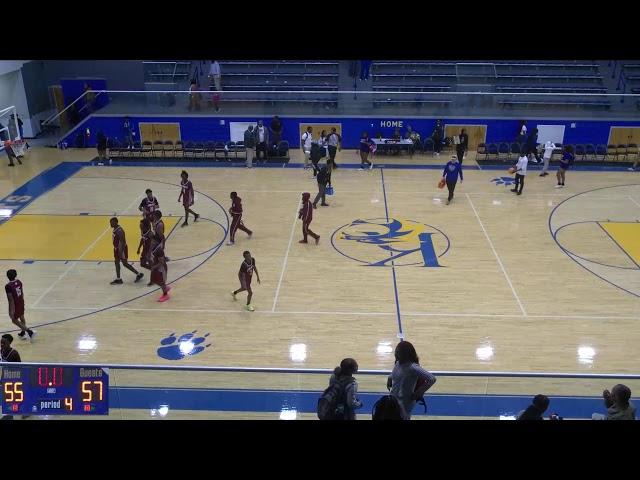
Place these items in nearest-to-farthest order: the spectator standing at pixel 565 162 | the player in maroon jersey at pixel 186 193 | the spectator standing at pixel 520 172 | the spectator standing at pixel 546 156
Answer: the player in maroon jersey at pixel 186 193, the spectator standing at pixel 520 172, the spectator standing at pixel 565 162, the spectator standing at pixel 546 156

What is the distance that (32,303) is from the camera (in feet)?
41.7

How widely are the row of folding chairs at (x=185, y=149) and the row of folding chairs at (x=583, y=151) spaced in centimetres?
804

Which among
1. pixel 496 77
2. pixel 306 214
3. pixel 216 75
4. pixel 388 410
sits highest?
pixel 216 75

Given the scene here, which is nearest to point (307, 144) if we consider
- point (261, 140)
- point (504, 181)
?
point (261, 140)

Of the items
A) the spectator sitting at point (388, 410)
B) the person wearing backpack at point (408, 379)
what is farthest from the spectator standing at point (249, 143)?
the spectator sitting at point (388, 410)

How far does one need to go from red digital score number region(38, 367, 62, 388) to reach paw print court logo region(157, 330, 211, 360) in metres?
3.72

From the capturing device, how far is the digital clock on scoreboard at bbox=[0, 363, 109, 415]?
23.0ft

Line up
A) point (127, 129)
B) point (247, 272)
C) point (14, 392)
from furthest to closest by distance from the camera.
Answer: point (127, 129)
point (247, 272)
point (14, 392)

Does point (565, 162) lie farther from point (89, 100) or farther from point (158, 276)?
point (89, 100)

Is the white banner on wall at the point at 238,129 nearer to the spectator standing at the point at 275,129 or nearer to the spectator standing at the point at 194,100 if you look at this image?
the spectator standing at the point at 275,129

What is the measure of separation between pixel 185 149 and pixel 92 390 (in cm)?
1778

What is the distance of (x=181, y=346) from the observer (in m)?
11.1

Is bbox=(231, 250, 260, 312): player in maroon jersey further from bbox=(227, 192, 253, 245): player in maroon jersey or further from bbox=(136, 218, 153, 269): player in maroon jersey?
bbox=(227, 192, 253, 245): player in maroon jersey

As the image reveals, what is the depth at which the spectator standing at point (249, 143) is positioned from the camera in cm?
2252
